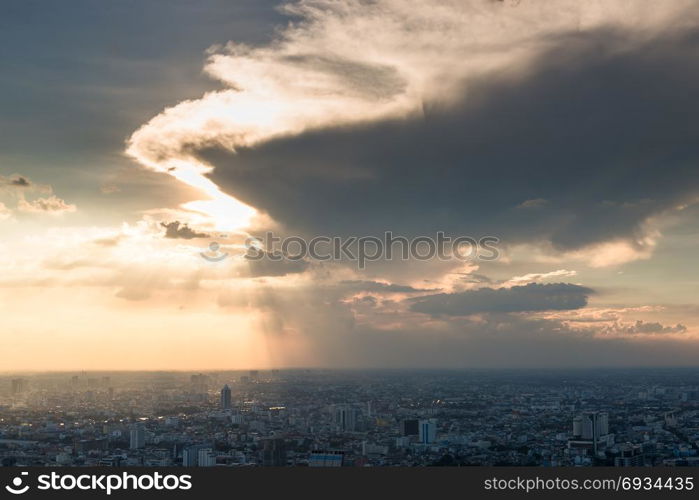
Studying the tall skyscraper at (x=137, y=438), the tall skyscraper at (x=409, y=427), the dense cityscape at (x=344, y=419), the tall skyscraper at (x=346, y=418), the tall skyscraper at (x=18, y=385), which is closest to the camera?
the dense cityscape at (x=344, y=419)

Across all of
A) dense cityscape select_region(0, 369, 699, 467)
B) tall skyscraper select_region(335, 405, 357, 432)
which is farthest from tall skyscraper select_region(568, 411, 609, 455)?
tall skyscraper select_region(335, 405, 357, 432)

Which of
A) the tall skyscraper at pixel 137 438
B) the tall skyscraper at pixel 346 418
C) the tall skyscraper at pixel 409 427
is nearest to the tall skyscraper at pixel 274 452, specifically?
the tall skyscraper at pixel 137 438

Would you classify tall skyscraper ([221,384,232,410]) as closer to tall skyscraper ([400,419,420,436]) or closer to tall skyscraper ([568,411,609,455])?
tall skyscraper ([400,419,420,436])

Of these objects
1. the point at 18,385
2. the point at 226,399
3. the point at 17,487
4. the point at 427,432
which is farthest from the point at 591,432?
the point at 18,385

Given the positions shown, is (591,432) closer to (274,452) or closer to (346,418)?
(346,418)

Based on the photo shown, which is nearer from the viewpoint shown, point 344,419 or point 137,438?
point 137,438

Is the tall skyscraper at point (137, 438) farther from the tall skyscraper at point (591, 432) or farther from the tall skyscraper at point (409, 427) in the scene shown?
the tall skyscraper at point (591, 432)

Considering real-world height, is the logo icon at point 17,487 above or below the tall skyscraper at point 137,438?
above

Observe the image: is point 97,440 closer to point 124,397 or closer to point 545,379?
point 124,397
